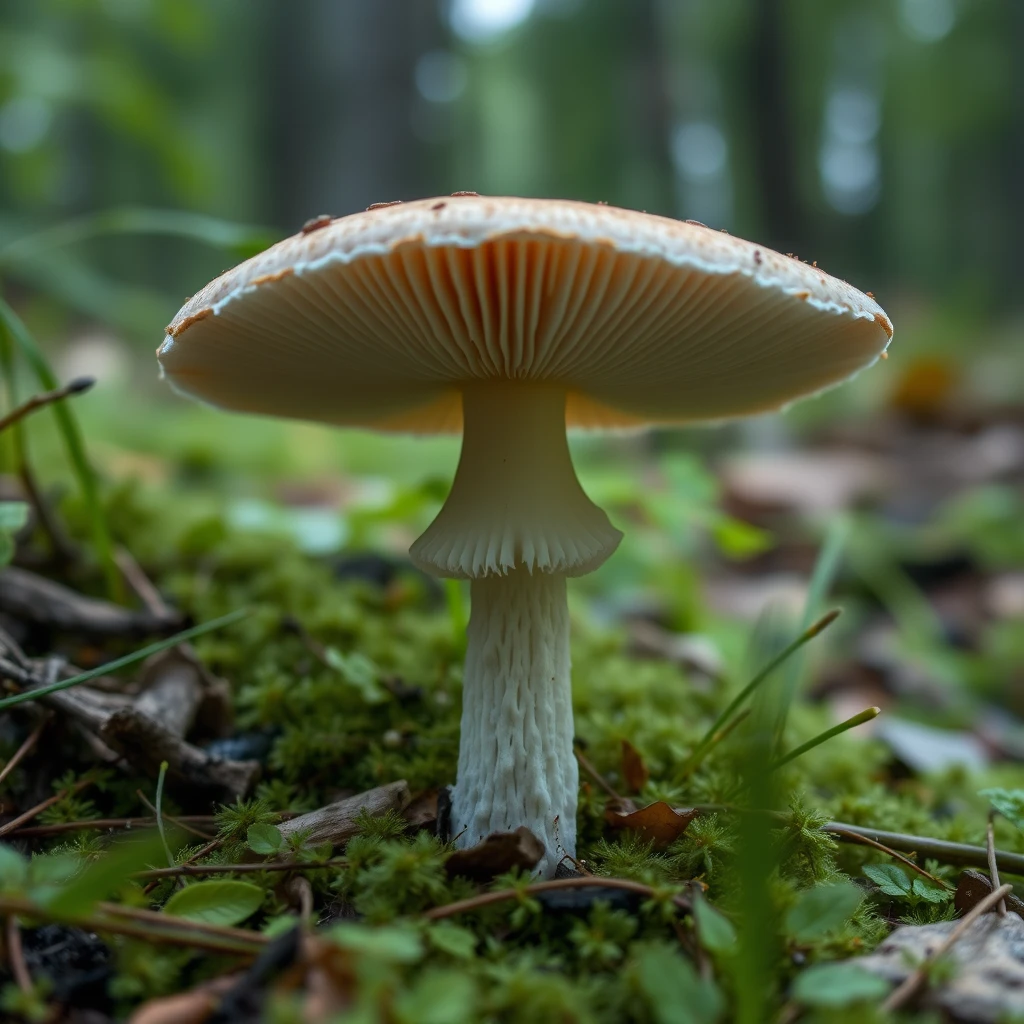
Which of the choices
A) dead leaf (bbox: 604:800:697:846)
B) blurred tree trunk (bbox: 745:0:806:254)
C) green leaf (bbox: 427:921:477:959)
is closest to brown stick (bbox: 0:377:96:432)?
green leaf (bbox: 427:921:477:959)

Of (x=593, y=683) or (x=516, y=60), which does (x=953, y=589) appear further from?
(x=516, y=60)

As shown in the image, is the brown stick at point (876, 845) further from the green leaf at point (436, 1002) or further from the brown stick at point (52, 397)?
the brown stick at point (52, 397)

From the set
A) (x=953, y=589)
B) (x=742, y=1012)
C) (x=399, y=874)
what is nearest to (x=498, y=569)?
(x=399, y=874)

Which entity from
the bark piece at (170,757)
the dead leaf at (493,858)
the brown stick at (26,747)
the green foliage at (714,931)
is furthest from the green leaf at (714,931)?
the brown stick at (26,747)

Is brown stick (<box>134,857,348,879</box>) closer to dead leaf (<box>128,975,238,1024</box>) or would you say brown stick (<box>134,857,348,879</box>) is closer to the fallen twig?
the fallen twig

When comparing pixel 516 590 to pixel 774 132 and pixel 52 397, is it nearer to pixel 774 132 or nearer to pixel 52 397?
pixel 52 397

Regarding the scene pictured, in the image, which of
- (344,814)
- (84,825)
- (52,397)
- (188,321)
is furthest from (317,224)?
(84,825)

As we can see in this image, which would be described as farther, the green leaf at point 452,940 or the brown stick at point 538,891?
the brown stick at point 538,891
